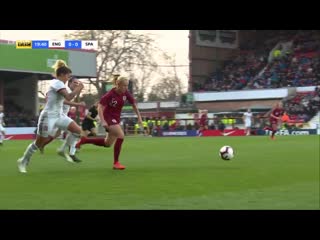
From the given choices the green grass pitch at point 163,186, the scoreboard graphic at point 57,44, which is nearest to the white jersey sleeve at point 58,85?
the green grass pitch at point 163,186

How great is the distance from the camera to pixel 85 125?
1962cm

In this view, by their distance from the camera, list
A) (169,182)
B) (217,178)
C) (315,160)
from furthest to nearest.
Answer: (315,160) < (217,178) < (169,182)

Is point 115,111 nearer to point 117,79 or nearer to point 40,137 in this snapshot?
point 117,79

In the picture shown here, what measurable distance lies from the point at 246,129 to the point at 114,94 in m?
28.7

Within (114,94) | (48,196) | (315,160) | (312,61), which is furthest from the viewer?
(312,61)

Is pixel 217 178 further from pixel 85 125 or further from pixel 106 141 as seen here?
pixel 85 125

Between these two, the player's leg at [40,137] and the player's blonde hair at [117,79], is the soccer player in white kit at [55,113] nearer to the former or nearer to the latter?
the player's leg at [40,137]

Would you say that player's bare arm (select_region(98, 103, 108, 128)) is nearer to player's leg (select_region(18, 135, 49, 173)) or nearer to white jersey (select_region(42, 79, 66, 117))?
white jersey (select_region(42, 79, 66, 117))

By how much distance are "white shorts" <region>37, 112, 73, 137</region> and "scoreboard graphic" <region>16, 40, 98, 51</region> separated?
114 ft

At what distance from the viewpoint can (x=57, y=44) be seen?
51.6 meters

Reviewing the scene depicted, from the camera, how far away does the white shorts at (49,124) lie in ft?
35.4

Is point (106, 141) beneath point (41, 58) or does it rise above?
beneath
